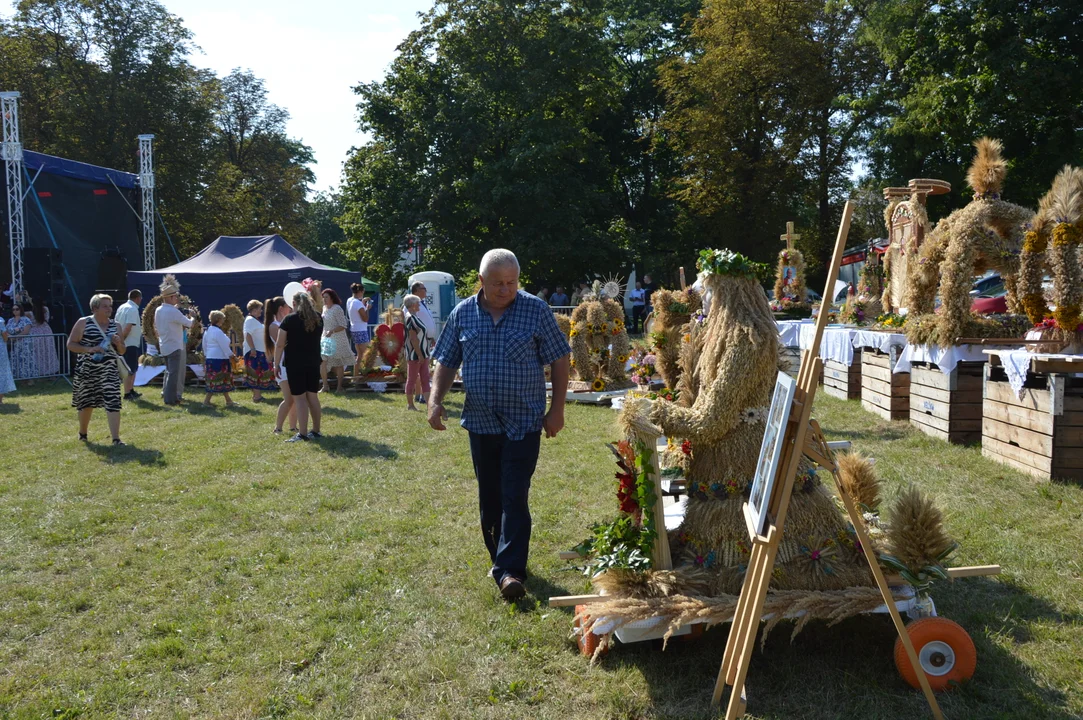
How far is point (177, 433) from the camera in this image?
417 inches

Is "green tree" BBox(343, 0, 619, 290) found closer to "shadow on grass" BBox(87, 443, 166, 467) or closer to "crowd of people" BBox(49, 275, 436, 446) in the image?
"crowd of people" BBox(49, 275, 436, 446)

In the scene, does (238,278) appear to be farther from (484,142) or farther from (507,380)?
(507,380)

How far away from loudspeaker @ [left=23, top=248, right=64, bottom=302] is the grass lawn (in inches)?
466

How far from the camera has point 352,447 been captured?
9438 mm

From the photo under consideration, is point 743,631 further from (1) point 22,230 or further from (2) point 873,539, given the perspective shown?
(1) point 22,230

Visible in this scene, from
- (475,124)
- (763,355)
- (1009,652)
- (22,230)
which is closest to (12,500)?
(763,355)

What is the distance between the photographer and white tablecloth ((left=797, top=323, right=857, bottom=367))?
11.6m

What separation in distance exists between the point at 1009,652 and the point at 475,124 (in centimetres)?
2799

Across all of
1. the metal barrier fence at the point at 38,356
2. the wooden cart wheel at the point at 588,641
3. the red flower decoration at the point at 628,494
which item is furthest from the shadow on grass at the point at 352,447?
the metal barrier fence at the point at 38,356

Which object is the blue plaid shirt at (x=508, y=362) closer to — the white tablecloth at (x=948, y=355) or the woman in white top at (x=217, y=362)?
the white tablecloth at (x=948, y=355)

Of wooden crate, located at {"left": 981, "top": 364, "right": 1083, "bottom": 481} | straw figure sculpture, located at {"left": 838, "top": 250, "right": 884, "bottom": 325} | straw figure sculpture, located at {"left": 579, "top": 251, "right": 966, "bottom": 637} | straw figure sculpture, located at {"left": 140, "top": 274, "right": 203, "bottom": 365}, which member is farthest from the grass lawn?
straw figure sculpture, located at {"left": 140, "top": 274, "right": 203, "bottom": 365}

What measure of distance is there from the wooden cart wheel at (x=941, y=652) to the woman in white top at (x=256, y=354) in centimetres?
1181

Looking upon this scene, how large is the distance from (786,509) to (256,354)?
12248mm

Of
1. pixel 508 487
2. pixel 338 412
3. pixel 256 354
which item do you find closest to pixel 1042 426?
pixel 508 487
